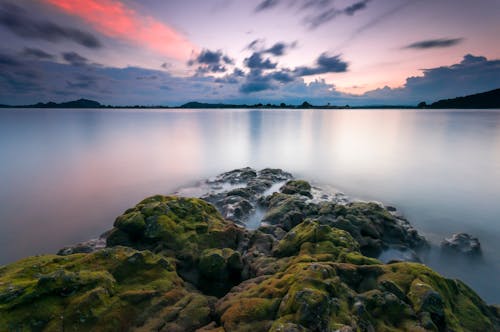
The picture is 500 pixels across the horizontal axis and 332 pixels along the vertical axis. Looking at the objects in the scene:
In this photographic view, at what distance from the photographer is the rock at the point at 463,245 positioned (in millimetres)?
12617

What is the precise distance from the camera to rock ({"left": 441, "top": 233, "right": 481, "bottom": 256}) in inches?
497

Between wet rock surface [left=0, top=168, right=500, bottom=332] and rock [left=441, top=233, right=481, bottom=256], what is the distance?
5.89 meters

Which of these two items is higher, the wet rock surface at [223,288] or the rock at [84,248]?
the wet rock surface at [223,288]

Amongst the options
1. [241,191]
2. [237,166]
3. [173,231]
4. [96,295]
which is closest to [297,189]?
[241,191]

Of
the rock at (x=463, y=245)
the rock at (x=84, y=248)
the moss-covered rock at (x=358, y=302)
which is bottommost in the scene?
the rock at (x=463, y=245)

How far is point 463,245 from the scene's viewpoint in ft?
42.2

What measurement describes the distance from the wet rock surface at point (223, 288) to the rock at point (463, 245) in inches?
232

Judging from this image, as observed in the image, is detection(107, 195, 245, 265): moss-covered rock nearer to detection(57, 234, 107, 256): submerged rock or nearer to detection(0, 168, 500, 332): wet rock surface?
detection(0, 168, 500, 332): wet rock surface

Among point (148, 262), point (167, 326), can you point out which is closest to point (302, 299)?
point (167, 326)

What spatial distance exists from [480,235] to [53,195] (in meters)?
28.3

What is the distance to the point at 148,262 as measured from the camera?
26.2ft

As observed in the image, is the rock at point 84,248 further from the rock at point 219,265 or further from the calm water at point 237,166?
the rock at point 219,265

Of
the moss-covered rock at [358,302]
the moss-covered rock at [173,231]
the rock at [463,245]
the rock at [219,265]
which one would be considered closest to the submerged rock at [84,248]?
the moss-covered rock at [173,231]

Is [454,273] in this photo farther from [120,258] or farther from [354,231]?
[120,258]
